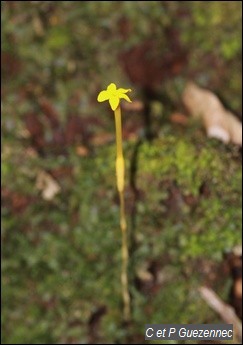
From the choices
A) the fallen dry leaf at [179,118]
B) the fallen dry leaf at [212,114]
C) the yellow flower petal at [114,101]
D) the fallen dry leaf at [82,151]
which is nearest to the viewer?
the yellow flower petal at [114,101]

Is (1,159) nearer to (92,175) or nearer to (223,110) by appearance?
(92,175)

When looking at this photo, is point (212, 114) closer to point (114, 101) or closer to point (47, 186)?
point (47, 186)

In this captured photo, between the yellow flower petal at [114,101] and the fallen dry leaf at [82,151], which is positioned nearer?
the yellow flower petal at [114,101]

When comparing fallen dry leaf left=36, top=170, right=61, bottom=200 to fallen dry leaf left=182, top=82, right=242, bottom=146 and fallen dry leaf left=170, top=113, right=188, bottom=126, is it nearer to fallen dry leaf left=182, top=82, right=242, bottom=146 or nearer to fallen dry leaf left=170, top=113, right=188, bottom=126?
fallen dry leaf left=170, top=113, right=188, bottom=126

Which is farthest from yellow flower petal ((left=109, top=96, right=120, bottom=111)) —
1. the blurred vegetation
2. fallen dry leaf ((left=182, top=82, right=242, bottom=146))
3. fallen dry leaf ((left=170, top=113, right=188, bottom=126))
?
fallen dry leaf ((left=170, top=113, right=188, bottom=126))

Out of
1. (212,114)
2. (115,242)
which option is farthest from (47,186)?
(212,114)

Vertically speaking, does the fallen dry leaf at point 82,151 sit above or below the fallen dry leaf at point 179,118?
below

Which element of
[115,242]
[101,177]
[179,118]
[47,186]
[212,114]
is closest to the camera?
[115,242]

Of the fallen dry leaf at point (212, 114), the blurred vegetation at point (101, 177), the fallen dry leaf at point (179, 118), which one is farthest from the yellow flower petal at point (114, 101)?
the fallen dry leaf at point (179, 118)

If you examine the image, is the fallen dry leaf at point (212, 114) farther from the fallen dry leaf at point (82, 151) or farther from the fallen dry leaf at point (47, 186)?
the fallen dry leaf at point (47, 186)
